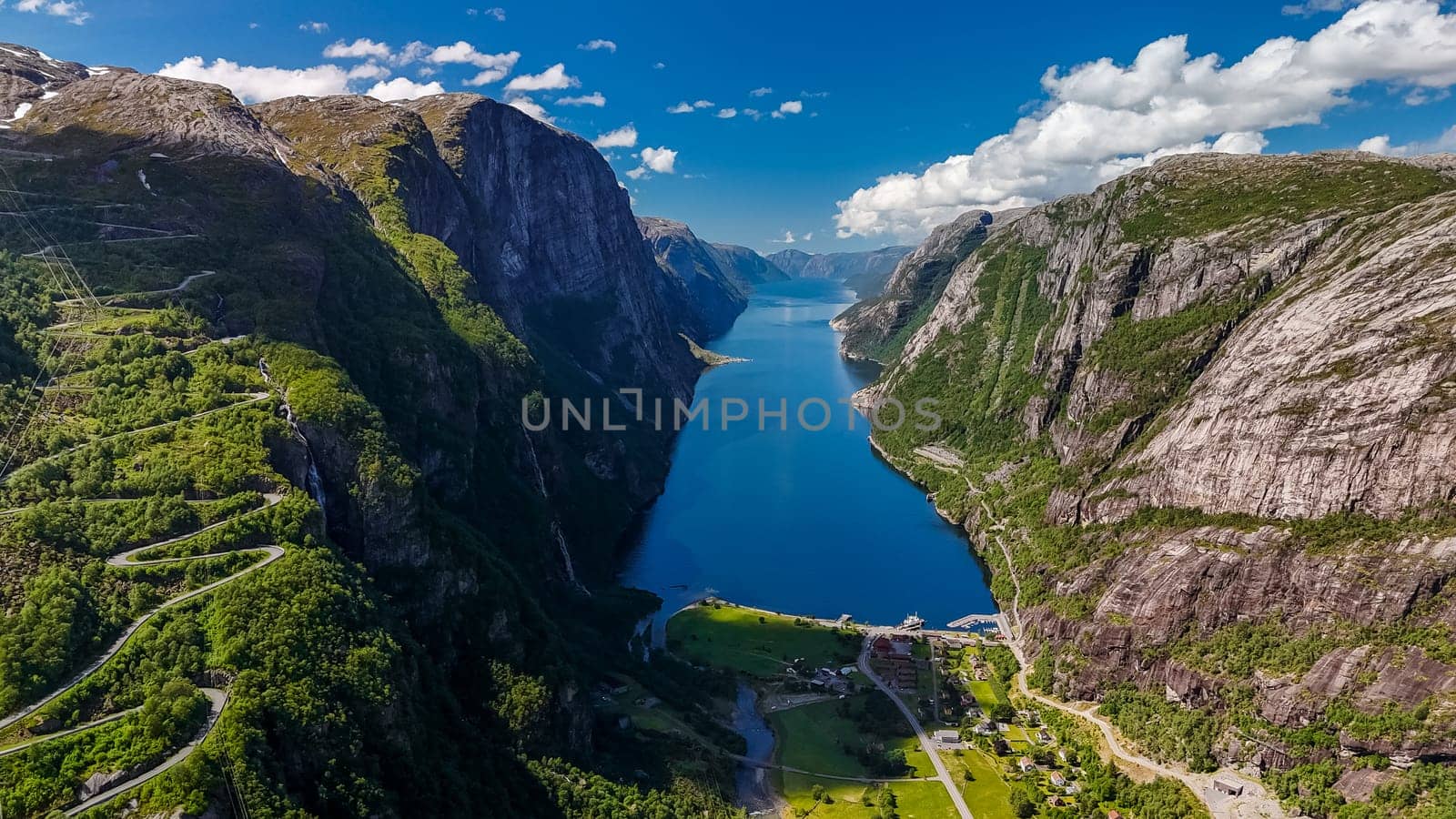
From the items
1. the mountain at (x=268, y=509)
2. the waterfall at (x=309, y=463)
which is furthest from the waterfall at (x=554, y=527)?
the waterfall at (x=309, y=463)

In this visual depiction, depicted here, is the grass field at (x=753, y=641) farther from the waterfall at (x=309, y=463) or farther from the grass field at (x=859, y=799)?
the waterfall at (x=309, y=463)

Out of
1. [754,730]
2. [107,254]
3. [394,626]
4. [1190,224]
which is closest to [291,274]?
[107,254]

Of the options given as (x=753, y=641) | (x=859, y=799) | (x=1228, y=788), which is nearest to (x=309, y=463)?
(x=859, y=799)

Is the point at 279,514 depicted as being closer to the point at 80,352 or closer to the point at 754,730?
the point at 80,352

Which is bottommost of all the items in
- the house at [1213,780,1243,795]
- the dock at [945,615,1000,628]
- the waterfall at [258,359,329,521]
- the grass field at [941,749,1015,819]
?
the dock at [945,615,1000,628]

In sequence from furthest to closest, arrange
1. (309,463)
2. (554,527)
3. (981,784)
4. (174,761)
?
(554,527) < (981,784) < (309,463) < (174,761)

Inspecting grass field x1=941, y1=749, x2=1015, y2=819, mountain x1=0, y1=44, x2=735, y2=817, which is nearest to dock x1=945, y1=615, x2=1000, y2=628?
grass field x1=941, y1=749, x2=1015, y2=819

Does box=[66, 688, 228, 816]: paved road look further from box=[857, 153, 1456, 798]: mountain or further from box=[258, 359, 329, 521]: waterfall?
box=[857, 153, 1456, 798]: mountain

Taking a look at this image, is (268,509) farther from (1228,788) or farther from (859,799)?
(1228,788)
